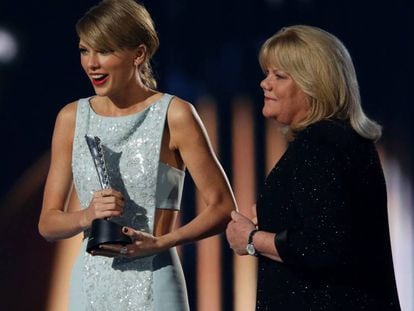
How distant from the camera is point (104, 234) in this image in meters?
1.94

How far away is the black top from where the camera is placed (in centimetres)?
167

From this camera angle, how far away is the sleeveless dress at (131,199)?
82.0 inches

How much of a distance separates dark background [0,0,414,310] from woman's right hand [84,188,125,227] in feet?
3.70

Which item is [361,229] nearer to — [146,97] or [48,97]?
[146,97]

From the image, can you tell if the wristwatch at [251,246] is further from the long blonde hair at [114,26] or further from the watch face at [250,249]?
the long blonde hair at [114,26]

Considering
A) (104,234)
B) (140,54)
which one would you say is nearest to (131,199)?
(104,234)

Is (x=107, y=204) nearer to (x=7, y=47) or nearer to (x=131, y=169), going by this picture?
(x=131, y=169)

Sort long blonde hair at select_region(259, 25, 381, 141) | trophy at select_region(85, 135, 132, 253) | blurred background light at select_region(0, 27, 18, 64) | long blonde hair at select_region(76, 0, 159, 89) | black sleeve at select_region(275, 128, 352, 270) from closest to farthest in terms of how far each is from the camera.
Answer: black sleeve at select_region(275, 128, 352, 270) < long blonde hair at select_region(259, 25, 381, 141) < trophy at select_region(85, 135, 132, 253) < long blonde hair at select_region(76, 0, 159, 89) < blurred background light at select_region(0, 27, 18, 64)

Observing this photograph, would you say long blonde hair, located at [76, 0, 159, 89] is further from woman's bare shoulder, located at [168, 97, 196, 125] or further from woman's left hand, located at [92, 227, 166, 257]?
woman's left hand, located at [92, 227, 166, 257]

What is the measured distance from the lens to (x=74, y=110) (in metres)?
2.22

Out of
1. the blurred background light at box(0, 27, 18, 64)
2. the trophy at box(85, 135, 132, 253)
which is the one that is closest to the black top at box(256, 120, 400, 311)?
the trophy at box(85, 135, 132, 253)


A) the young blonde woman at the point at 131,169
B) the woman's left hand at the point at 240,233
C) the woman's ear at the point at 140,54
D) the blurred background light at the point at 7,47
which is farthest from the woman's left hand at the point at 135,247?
the blurred background light at the point at 7,47

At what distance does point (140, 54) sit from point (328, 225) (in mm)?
683

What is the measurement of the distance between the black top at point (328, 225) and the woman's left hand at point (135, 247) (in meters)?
0.33
